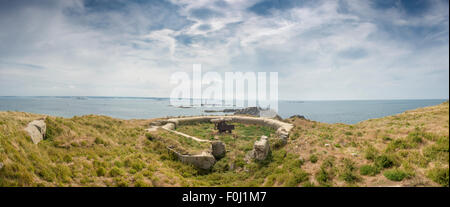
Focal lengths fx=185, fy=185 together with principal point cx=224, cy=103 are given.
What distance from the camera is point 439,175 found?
222 inches

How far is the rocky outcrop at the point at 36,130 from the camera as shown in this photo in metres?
8.51

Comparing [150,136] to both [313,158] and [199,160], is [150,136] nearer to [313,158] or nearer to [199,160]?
[199,160]

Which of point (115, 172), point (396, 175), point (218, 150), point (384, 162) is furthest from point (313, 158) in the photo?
point (115, 172)

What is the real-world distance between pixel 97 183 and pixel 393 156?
11478 mm

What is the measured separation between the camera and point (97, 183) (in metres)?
6.89

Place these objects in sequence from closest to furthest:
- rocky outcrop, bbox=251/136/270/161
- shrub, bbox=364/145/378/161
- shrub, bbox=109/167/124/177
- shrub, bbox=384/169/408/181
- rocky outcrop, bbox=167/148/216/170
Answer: shrub, bbox=384/169/408/181, shrub, bbox=109/167/124/177, shrub, bbox=364/145/378/161, rocky outcrop, bbox=251/136/270/161, rocky outcrop, bbox=167/148/216/170

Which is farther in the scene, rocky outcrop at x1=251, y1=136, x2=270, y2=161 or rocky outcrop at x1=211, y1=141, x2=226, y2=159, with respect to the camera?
rocky outcrop at x1=211, y1=141, x2=226, y2=159

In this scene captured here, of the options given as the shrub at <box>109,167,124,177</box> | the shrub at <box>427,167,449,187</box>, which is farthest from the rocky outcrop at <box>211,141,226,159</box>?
the shrub at <box>427,167,449,187</box>

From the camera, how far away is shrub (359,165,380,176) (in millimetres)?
6922

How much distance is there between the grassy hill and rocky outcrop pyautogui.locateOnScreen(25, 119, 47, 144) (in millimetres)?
254

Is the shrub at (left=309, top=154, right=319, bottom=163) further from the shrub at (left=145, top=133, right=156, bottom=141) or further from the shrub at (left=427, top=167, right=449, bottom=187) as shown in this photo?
the shrub at (left=145, top=133, right=156, bottom=141)

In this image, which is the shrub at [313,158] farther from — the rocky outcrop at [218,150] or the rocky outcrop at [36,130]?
the rocky outcrop at [36,130]

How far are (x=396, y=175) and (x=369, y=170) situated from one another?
0.95 m
